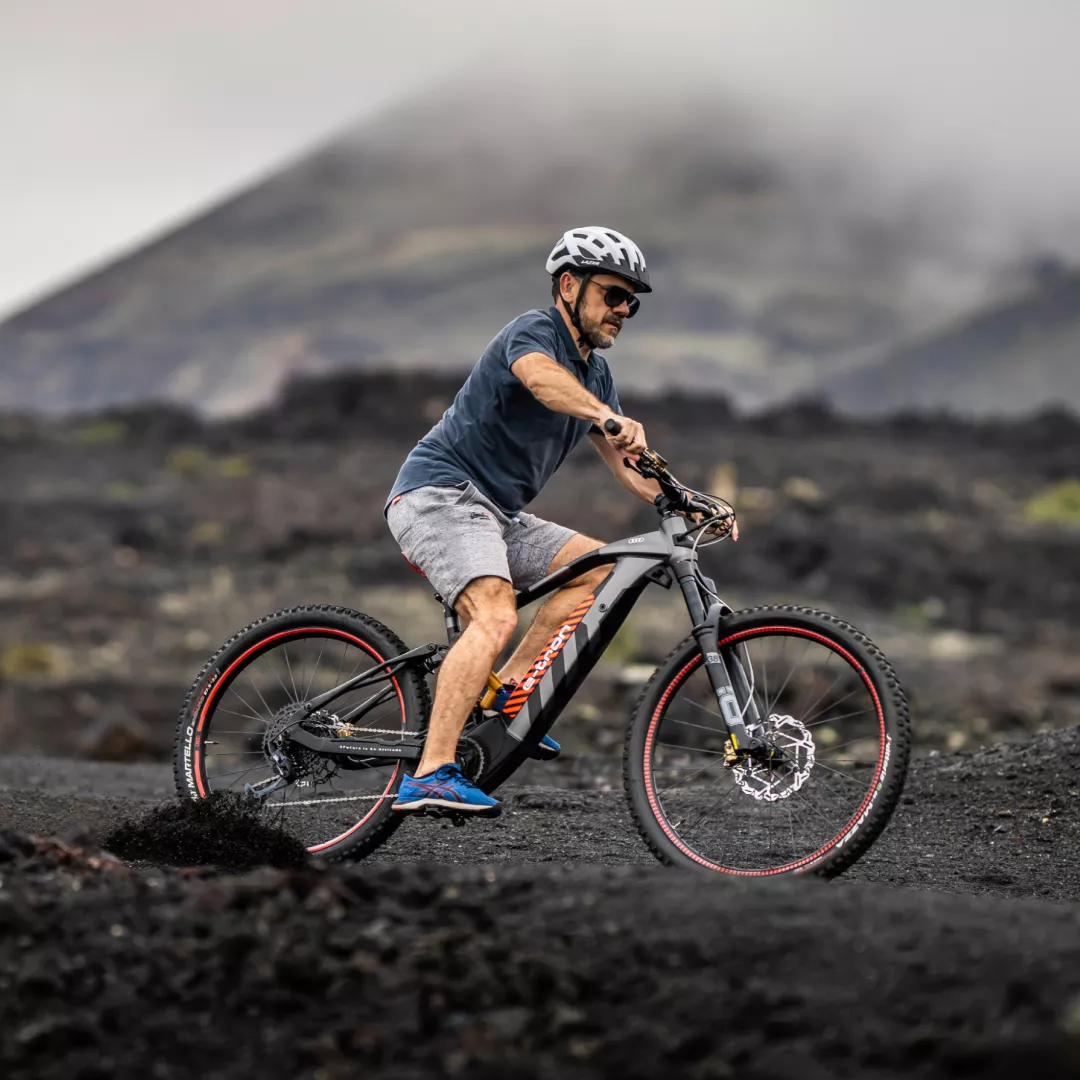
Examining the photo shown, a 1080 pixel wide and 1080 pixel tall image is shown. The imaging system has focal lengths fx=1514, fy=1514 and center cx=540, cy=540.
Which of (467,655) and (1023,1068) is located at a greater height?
(467,655)

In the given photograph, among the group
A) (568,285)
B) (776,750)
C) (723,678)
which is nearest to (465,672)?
(723,678)

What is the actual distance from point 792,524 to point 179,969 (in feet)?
103

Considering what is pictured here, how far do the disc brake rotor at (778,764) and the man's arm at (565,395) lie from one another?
1147mm

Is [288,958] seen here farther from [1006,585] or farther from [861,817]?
[1006,585]

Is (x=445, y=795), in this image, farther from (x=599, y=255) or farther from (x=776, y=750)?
(x=599, y=255)

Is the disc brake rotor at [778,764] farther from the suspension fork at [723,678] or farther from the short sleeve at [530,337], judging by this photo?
the short sleeve at [530,337]

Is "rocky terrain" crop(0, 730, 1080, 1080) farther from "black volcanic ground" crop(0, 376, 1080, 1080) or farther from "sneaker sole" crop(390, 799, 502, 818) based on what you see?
"sneaker sole" crop(390, 799, 502, 818)

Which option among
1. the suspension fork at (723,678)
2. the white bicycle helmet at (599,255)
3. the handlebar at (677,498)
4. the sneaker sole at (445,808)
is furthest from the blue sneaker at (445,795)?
the white bicycle helmet at (599,255)

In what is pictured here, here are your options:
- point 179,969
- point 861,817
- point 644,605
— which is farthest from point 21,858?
point 644,605

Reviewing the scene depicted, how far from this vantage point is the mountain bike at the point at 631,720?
5523 mm

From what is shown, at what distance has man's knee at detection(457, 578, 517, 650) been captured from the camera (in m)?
5.84

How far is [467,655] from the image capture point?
5805mm

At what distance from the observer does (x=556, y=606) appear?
6.18 meters

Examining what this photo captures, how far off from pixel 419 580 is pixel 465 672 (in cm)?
2605
